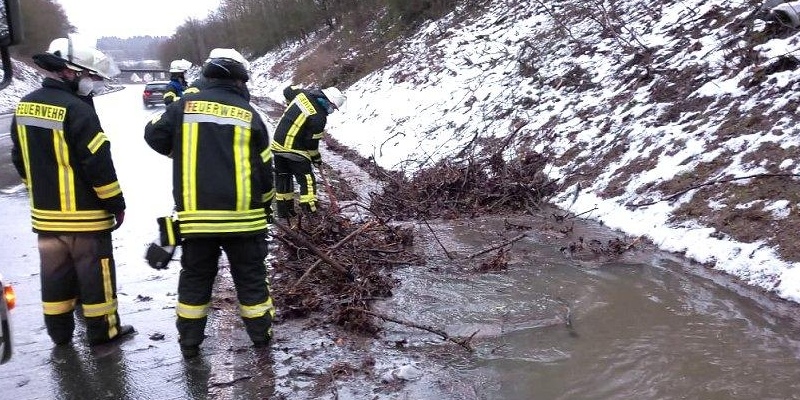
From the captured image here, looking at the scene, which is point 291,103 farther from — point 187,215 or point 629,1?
point 629,1

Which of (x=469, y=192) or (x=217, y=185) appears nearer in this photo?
(x=217, y=185)

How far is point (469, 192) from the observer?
8312mm

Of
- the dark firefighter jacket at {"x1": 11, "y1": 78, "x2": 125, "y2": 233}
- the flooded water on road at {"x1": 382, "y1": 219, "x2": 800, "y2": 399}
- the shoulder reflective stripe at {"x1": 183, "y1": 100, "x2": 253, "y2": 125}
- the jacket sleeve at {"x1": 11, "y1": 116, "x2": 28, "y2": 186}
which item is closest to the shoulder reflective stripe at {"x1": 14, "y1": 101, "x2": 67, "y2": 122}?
the dark firefighter jacket at {"x1": 11, "y1": 78, "x2": 125, "y2": 233}

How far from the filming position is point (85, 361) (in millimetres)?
3938

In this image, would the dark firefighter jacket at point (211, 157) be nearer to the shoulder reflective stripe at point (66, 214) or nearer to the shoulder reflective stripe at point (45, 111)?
the shoulder reflective stripe at point (45, 111)

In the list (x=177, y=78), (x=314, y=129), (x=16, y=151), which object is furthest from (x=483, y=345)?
(x=177, y=78)

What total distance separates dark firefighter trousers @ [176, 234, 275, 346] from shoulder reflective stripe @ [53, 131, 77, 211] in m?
0.74

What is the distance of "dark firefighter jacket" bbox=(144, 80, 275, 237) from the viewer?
3.64 meters

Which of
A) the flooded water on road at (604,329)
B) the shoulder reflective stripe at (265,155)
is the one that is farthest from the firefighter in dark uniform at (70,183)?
the flooded water on road at (604,329)

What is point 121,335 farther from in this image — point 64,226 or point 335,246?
point 335,246

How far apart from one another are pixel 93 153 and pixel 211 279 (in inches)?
40.6

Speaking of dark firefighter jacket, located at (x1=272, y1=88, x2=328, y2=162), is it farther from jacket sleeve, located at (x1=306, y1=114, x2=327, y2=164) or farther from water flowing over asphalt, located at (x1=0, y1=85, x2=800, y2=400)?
water flowing over asphalt, located at (x1=0, y1=85, x2=800, y2=400)

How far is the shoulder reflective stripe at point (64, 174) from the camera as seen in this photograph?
3.70m

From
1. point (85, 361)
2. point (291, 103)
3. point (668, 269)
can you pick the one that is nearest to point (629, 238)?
point (668, 269)
